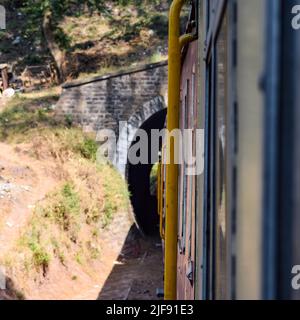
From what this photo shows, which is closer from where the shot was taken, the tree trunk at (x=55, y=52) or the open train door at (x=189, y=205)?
the open train door at (x=189, y=205)

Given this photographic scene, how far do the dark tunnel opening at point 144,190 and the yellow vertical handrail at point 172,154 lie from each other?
53.7 ft

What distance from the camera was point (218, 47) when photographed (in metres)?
1.92

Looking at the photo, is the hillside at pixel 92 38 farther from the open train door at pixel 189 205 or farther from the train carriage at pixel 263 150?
the train carriage at pixel 263 150

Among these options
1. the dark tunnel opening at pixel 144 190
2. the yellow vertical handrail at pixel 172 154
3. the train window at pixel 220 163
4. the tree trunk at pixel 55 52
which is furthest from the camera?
the tree trunk at pixel 55 52

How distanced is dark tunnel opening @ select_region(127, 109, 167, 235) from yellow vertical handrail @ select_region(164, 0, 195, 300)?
1635cm

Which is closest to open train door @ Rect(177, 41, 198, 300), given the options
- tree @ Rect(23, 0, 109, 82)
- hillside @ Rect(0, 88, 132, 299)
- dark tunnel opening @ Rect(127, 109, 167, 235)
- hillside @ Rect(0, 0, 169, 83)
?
hillside @ Rect(0, 88, 132, 299)

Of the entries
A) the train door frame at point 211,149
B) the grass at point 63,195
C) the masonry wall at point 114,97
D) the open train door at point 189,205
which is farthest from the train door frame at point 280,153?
the masonry wall at point 114,97

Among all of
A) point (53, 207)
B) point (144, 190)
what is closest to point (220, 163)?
point (53, 207)

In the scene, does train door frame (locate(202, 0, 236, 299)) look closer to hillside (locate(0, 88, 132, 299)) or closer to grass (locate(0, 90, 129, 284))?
hillside (locate(0, 88, 132, 299))

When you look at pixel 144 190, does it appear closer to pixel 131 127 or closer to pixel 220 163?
pixel 131 127

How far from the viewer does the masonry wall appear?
1945 cm

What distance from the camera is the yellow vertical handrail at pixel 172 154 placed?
333 centimetres
